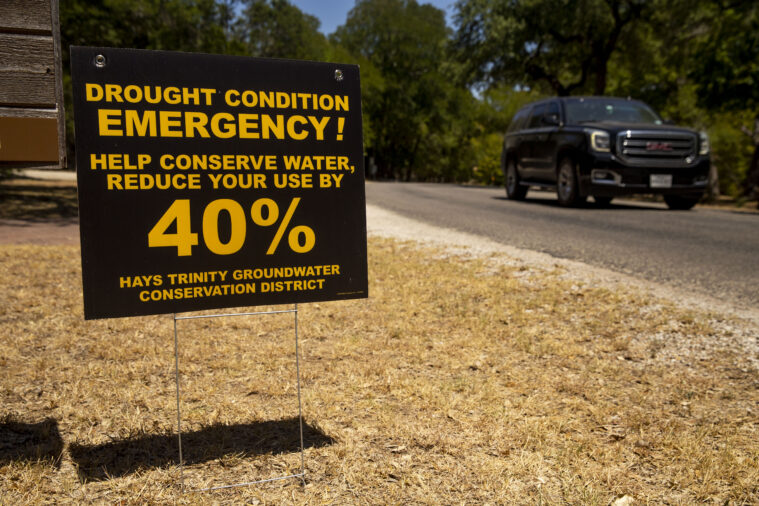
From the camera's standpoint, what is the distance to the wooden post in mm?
2238

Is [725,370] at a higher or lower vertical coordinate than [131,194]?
lower

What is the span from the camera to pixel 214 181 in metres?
2.54

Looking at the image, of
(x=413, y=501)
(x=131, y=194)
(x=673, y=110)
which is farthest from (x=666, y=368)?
(x=673, y=110)

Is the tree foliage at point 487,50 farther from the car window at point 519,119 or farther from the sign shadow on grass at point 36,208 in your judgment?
the car window at point 519,119

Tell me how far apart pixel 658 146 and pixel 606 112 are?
67.2 inches

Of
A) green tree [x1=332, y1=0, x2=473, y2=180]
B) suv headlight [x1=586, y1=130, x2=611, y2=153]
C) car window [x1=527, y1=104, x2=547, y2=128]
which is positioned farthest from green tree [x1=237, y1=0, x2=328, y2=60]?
suv headlight [x1=586, y1=130, x2=611, y2=153]

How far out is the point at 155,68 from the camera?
7.99 ft

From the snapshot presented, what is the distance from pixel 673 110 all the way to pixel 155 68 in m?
29.9

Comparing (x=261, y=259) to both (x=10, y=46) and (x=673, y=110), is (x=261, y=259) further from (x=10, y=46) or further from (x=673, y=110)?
(x=673, y=110)

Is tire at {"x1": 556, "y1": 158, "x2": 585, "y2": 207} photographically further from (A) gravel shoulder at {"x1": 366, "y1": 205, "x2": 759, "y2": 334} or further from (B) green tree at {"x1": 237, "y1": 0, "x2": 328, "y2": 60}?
(B) green tree at {"x1": 237, "y1": 0, "x2": 328, "y2": 60}

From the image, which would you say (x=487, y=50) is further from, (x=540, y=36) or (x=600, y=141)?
(x=600, y=141)

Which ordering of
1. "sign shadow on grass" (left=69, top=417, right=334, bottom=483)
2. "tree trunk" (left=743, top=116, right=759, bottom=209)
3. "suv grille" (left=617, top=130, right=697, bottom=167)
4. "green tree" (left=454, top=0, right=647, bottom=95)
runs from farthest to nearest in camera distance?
1. "green tree" (left=454, top=0, right=647, bottom=95)
2. "tree trunk" (left=743, top=116, right=759, bottom=209)
3. "suv grille" (left=617, top=130, right=697, bottom=167)
4. "sign shadow on grass" (left=69, top=417, right=334, bottom=483)

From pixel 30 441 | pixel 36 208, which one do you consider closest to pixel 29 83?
pixel 30 441

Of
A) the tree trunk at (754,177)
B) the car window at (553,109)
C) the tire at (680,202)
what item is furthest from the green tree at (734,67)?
the car window at (553,109)
